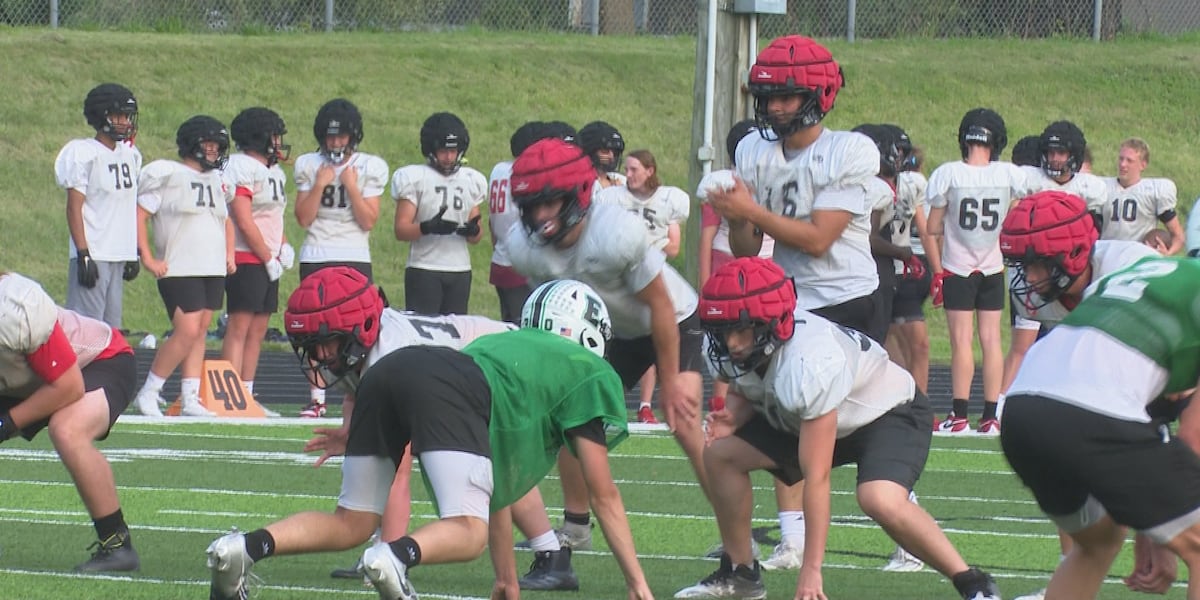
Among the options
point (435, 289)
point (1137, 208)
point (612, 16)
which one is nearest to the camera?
point (435, 289)

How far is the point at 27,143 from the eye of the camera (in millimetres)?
20438

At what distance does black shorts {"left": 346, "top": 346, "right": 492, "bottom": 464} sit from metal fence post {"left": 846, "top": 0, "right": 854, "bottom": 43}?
1935 cm

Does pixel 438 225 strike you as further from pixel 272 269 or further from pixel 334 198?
pixel 272 269

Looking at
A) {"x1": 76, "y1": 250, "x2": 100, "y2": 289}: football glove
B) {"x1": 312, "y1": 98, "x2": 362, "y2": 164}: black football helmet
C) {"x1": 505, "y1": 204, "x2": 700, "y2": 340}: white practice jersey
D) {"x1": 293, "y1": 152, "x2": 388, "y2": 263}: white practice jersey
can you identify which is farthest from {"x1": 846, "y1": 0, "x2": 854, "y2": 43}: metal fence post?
{"x1": 505, "y1": 204, "x2": 700, "y2": 340}: white practice jersey

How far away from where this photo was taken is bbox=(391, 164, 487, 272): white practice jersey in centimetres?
1153

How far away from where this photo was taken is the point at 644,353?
7109mm

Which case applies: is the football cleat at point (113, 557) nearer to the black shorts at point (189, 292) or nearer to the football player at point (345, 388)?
the football player at point (345, 388)

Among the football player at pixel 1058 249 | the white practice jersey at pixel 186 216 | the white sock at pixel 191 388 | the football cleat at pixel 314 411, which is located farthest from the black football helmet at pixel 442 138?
the football player at pixel 1058 249

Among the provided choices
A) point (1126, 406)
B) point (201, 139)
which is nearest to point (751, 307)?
point (1126, 406)

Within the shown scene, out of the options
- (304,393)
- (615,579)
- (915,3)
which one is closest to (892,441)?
(615,579)

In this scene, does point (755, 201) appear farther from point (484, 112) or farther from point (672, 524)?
point (484, 112)

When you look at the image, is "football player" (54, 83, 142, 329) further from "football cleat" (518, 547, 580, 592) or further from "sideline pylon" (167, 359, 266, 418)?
"football cleat" (518, 547, 580, 592)

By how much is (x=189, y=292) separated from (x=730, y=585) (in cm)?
614

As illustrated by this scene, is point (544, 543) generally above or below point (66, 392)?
below
